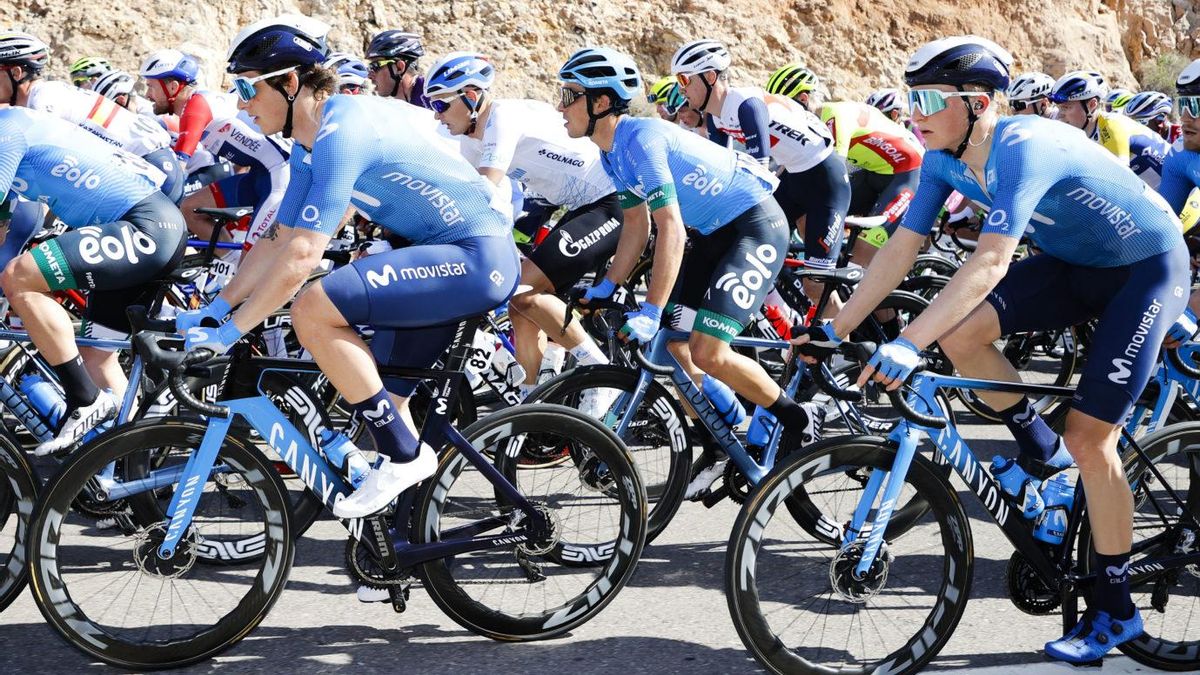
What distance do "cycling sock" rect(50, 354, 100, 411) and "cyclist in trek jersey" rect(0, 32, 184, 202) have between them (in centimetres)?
131

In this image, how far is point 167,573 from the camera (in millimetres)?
3955

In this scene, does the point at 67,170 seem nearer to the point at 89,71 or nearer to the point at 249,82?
the point at 249,82

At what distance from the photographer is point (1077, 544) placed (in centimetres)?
415

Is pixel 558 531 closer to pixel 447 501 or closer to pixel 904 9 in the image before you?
pixel 447 501

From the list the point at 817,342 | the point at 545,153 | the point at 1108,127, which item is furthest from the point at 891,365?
the point at 1108,127

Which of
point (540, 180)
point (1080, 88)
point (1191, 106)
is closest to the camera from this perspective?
point (1191, 106)

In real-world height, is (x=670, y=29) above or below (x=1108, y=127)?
below

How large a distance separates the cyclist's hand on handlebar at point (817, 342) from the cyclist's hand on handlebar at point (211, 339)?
1.77m

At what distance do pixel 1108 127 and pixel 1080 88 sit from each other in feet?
1.92

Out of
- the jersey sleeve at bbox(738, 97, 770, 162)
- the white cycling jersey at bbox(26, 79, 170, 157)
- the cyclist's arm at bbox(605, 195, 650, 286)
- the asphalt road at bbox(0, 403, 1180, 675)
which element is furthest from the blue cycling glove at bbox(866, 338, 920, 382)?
the white cycling jersey at bbox(26, 79, 170, 157)

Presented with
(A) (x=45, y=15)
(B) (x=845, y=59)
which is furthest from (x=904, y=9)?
(A) (x=45, y=15)

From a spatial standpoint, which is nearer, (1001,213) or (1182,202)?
(1001,213)

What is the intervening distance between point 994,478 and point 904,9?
27207 mm

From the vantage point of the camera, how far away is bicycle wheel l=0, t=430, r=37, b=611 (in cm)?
402
